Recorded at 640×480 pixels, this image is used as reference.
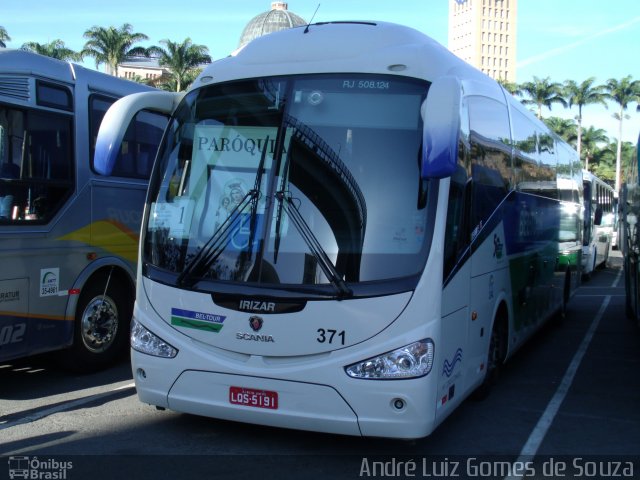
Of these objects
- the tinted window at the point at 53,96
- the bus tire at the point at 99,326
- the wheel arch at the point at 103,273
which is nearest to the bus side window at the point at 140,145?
the tinted window at the point at 53,96

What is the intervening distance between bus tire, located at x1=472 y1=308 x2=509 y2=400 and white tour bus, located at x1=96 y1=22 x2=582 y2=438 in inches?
42.7

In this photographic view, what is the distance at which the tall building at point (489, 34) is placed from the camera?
17575cm

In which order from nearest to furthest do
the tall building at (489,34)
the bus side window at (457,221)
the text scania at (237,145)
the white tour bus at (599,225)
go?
the bus side window at (457,221) < the text scania at (237,145) < the white tour bus at (599,225) < the tall building at (489,34)

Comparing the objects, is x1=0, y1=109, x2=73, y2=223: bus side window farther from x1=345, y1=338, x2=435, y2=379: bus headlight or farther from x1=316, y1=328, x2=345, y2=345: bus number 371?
x1=345, y1=338, x2=435, y2=379: bus headlight

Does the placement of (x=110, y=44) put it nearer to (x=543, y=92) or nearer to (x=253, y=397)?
(x=543, y=92)

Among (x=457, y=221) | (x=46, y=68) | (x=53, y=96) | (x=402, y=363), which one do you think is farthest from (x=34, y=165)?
(x=402, y=363)

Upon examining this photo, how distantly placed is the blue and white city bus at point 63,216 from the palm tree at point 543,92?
64.9 m

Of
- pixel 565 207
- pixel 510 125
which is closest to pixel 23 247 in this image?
pixel 510 125

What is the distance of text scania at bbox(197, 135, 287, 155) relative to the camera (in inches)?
213

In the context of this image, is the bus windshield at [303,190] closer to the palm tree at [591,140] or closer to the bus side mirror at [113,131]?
the bus side mirror at [113,131]

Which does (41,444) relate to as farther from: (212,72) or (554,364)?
(554,364)

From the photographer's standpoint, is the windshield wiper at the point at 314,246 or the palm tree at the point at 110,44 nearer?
the windshield wiper at the point at 314,246

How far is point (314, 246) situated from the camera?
511 centimetres

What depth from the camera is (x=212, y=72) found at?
5957mm
